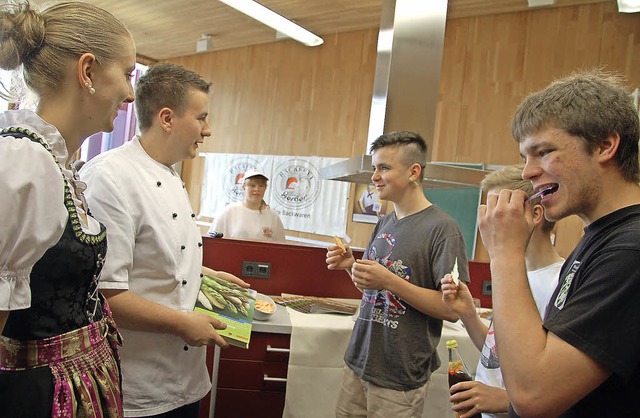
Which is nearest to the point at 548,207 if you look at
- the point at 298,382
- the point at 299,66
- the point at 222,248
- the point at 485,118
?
the point at 298,382

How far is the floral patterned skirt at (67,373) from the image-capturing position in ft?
2.98

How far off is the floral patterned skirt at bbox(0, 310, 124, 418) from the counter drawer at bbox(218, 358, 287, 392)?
132 cm

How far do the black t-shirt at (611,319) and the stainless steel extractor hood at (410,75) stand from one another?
185 centimetres

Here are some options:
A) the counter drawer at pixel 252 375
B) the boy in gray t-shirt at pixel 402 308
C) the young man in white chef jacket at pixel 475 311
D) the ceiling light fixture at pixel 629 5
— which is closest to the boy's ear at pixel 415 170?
the boy in gray t-shirt at pixel 402 308

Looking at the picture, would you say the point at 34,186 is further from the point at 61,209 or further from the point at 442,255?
the point at 442,255

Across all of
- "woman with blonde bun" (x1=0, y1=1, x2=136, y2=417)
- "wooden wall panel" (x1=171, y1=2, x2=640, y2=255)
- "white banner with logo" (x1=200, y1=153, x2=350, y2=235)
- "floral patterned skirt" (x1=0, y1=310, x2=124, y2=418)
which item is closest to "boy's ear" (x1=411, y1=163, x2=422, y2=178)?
"woman with blonde bun" (x1=0, y1=1, x2=136, y2=417)

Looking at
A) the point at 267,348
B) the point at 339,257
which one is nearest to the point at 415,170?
the point at 339,257

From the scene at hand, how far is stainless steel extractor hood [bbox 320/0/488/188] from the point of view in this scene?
2756 millimetres

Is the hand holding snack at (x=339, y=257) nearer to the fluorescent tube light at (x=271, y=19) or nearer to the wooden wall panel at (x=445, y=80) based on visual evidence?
the wooden wall panel at (x=445, y=80)

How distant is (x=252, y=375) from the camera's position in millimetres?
2395

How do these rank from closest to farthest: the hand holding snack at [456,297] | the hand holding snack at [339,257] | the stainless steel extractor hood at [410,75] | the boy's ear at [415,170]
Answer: the hand holding snack at [456,297] < the boy's ear at [415,170] < the hand holding snack at [339,257] < the stainless steel extractor hood at [410,75]

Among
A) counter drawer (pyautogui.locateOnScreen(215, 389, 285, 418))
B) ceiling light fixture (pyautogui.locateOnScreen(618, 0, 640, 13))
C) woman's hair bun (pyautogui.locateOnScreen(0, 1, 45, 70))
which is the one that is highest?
ceiling light fixture (pyautogui.locateOnScreen(618, 0, 640, 13))

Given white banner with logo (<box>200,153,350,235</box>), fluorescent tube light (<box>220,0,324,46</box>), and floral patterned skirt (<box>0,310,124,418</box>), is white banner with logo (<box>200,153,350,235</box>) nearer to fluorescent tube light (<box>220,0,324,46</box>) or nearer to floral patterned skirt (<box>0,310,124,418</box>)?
fluorescent tube light (<box>220,0,324,46</box>)

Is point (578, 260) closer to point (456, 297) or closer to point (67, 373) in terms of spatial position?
point (456, 297)
